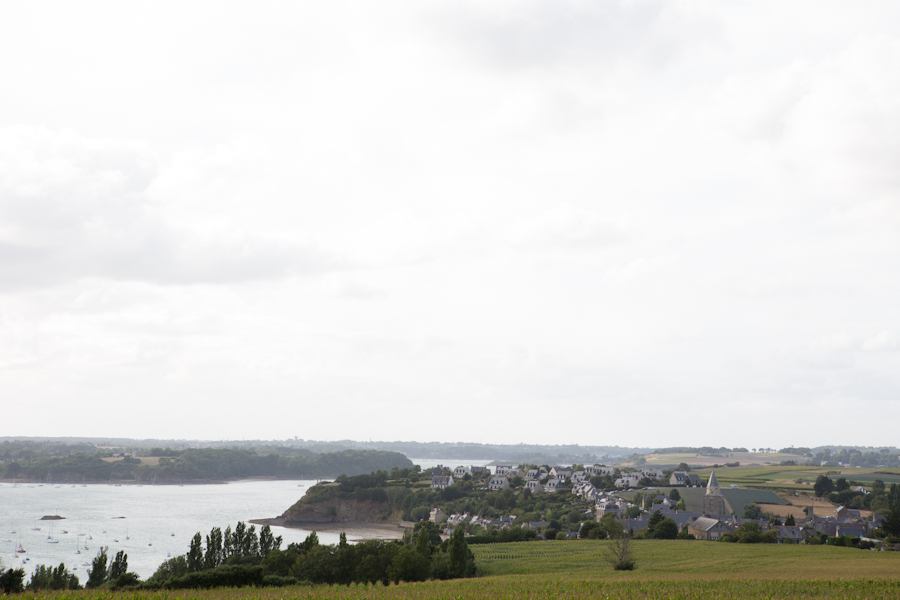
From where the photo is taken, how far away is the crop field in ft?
98.1

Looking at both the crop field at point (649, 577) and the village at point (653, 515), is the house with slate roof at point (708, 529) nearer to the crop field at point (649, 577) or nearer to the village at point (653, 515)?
the village at point (653, 515)

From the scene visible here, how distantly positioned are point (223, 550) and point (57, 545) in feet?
155

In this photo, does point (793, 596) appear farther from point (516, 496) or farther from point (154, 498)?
point (154, 498)

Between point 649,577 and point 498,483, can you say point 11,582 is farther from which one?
point 498,483

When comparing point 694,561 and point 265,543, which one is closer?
point 694,561

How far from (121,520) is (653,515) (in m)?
92.2

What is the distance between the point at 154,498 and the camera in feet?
523

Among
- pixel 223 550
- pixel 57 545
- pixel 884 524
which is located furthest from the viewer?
pixel 57 545

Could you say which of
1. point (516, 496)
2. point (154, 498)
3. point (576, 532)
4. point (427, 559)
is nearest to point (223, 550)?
point (427, 559)

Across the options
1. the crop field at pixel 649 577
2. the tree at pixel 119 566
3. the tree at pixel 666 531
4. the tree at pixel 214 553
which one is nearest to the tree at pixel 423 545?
the crop field at pixel 649 577

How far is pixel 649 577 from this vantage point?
41.2 metres

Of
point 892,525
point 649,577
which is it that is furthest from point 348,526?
point 649,577

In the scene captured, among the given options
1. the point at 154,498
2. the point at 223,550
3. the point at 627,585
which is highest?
→ the point at 627,585

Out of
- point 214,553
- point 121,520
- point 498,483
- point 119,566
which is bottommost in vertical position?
point 121,520
